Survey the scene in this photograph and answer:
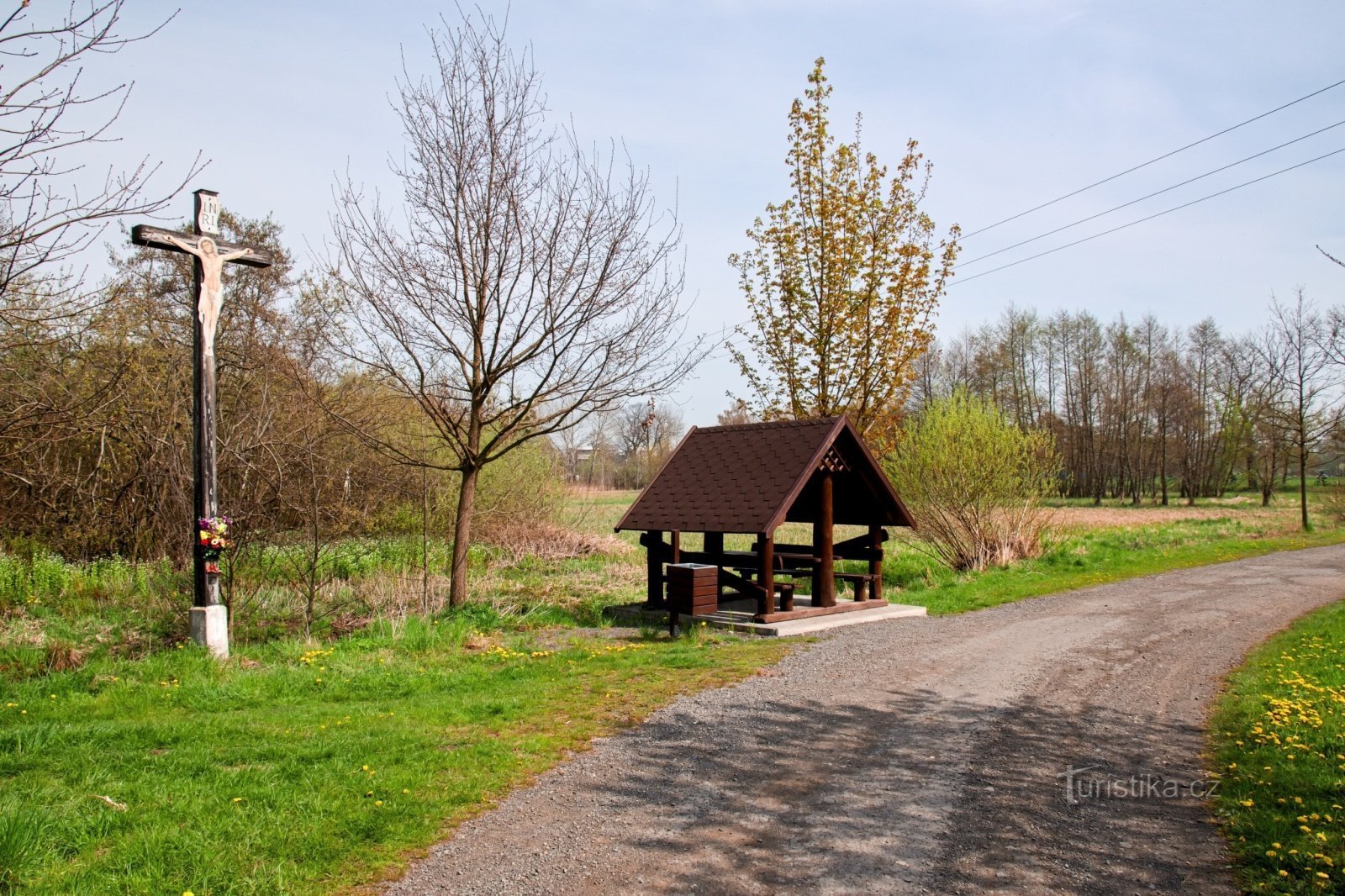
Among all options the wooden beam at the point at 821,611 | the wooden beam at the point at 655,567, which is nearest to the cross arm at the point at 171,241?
the wooden beam at the point at 655,567

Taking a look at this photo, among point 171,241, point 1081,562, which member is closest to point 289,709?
point 171,241

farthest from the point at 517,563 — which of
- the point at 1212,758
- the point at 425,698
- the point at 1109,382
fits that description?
the point at 1109,382

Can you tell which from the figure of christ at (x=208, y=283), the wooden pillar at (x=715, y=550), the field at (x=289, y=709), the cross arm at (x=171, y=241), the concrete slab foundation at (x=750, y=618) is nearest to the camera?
the field at (x=289, y=709)

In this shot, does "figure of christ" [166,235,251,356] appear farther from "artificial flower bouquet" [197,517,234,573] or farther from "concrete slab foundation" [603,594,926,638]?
"concrete slab foundation" [603,594,926,638]

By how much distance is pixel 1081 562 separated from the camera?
18641 mm

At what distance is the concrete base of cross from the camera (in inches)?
346

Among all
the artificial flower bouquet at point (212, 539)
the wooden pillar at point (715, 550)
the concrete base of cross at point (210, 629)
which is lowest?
the concrete base of cross at point (210, 629)

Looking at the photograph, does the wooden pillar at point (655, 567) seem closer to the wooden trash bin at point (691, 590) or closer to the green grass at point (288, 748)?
the wooden trash bin at point (691, 590)

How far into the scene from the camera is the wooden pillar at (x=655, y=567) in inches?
500

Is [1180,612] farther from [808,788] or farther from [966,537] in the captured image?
[808,788]

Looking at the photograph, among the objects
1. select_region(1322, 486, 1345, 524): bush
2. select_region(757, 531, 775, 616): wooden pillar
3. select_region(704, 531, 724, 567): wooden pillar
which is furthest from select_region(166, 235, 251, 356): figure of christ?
select_region(1322, 486, 1345, 524): bush

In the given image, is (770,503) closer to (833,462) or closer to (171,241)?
(833,462)

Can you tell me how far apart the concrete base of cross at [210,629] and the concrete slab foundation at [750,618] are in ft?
16.5

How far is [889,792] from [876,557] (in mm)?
8431
